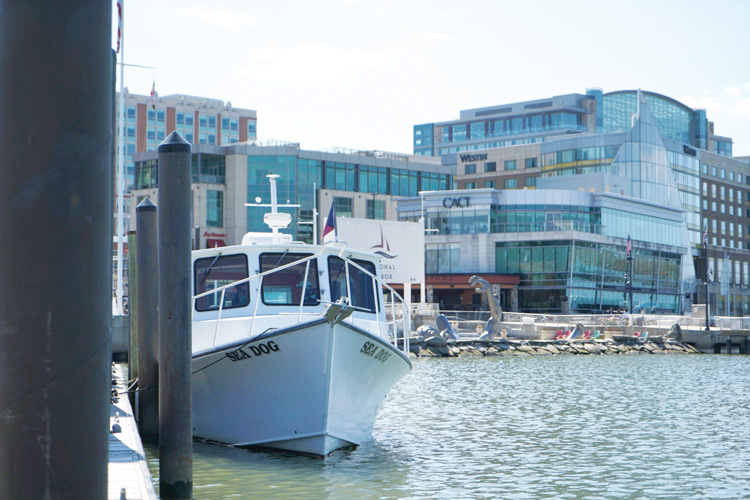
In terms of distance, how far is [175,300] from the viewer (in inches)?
449

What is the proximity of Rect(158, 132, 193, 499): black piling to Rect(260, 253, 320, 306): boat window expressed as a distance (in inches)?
253

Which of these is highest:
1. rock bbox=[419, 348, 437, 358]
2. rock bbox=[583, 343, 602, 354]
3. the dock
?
the dock

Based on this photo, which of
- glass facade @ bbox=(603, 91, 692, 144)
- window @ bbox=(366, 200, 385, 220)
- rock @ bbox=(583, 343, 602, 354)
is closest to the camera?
rock @ bbox=(583, 343, 602, 354)

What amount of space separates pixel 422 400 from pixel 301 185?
68.4m

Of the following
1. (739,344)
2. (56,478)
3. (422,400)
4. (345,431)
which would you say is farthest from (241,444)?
(739,344)

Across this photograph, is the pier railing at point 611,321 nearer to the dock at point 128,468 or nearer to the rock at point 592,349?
the rock at point 592,349

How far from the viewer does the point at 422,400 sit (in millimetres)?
28781

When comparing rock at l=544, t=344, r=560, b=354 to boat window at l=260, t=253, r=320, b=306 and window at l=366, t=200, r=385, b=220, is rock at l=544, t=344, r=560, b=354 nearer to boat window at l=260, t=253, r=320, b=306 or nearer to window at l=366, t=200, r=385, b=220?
boat window at l=260, t=253, r=320, b=306

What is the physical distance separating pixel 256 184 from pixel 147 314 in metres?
79.2

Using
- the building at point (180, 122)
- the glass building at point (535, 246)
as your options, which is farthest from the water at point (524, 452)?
the building at point (180, 122)

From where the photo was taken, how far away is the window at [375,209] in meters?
101

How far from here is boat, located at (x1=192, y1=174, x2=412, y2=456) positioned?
1589cm

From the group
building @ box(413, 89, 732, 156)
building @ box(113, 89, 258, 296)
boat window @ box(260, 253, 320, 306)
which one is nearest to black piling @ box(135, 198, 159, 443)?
boat window @ box(260, 253, 320, 306)

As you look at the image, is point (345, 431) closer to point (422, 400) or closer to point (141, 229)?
point (141, 229)
